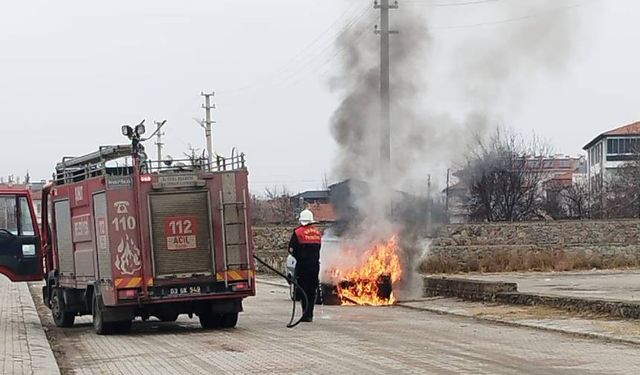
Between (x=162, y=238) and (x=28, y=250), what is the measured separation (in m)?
4.14

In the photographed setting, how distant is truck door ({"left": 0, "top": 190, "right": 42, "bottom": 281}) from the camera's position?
19141 mm

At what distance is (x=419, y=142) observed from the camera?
27.5 metres

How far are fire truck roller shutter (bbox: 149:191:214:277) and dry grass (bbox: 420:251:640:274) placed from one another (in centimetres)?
2138

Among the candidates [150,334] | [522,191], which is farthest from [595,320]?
[522,191]

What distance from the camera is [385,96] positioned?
27375mm

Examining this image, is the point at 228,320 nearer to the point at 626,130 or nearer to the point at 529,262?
the point at 529,262

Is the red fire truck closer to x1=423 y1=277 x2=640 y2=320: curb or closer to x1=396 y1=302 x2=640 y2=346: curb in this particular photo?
x1=396 y1=302 x2=640 y2=346: curb

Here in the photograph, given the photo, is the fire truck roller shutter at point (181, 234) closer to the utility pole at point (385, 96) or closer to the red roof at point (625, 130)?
the utility pole at point (385, 96)

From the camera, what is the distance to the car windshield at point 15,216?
19203 millimetres

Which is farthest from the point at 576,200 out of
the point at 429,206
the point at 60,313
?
the point at 60,313

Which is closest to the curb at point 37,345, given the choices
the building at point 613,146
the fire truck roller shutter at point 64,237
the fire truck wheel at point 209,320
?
the fire truck roller shutter at point 64,237

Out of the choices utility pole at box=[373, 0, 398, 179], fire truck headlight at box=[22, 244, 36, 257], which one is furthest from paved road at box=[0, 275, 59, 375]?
utility pole at box=[373, 0, 398, 179]

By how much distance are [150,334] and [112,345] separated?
1.70m

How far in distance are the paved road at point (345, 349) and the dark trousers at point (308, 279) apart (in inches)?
13.9
